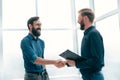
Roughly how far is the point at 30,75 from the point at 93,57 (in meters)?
1.16

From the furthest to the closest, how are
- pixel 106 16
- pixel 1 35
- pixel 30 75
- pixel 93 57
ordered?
pixel 1 35
pixel 106 16
pixel 30 75
pixel 93 57

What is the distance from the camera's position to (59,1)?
4.68 meters

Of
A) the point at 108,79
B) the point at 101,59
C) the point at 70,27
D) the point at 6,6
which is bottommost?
the point at 108,79

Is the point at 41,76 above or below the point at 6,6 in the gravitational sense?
below

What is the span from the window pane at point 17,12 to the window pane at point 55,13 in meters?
0.20

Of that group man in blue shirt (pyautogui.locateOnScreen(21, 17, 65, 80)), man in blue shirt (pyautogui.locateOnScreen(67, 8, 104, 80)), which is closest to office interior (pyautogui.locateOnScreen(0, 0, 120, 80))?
man in blue shirt (pyautogui.locateOnScreen(21, 17, 65, 80))

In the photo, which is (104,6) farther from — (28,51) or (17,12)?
(17,12)

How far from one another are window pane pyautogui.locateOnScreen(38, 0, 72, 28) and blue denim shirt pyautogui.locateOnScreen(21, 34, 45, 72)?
1215mm

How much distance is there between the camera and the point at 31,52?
3143 mm

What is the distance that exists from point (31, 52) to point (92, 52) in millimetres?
1048

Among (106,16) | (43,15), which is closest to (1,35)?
(43,15)

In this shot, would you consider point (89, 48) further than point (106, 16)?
No

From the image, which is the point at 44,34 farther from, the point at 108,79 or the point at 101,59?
the point at 101,59

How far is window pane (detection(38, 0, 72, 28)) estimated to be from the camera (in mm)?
4527
